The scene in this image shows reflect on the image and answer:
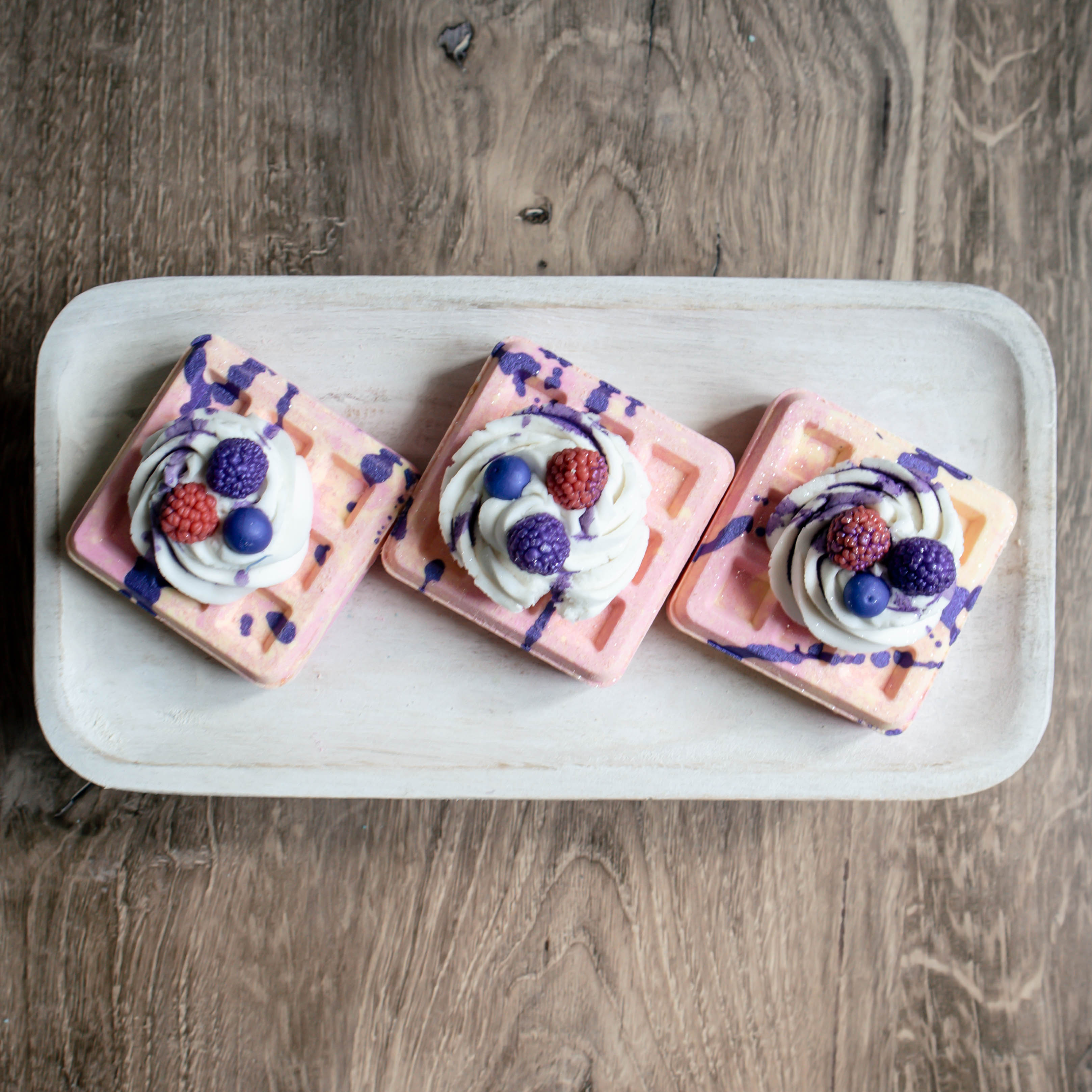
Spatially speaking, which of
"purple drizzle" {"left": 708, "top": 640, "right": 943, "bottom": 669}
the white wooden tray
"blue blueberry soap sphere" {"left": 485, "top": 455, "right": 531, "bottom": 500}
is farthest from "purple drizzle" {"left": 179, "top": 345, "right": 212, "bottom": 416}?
"purple drizzle" {"left": 708, "top": 640, "right": 943, "bottom": 669}

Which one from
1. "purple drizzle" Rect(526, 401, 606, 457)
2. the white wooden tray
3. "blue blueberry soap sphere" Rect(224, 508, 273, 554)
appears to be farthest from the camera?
the white wooden tray

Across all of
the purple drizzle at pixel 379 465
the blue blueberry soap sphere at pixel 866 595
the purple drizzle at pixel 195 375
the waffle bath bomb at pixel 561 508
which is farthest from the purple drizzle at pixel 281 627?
the blue blueberry soap sphere at pixel 866 595

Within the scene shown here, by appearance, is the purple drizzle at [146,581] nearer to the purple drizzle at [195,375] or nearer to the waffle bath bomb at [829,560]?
the purple drizzle at [195,375]

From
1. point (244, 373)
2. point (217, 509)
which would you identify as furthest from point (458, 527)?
point (244, 373)

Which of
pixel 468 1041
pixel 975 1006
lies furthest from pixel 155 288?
pixel 975 1006

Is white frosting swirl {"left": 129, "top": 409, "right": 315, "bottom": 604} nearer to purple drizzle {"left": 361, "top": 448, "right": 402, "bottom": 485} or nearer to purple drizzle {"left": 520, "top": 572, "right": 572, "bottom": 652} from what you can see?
purple drizzle {"left": 361, "top": 448, "right": 402, "bottom": 485}

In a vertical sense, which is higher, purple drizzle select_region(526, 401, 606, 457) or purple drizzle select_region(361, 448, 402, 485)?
purple drizzle select_region(526, 401, 606, 457)

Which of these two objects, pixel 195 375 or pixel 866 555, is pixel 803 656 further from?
pixel 195 375
